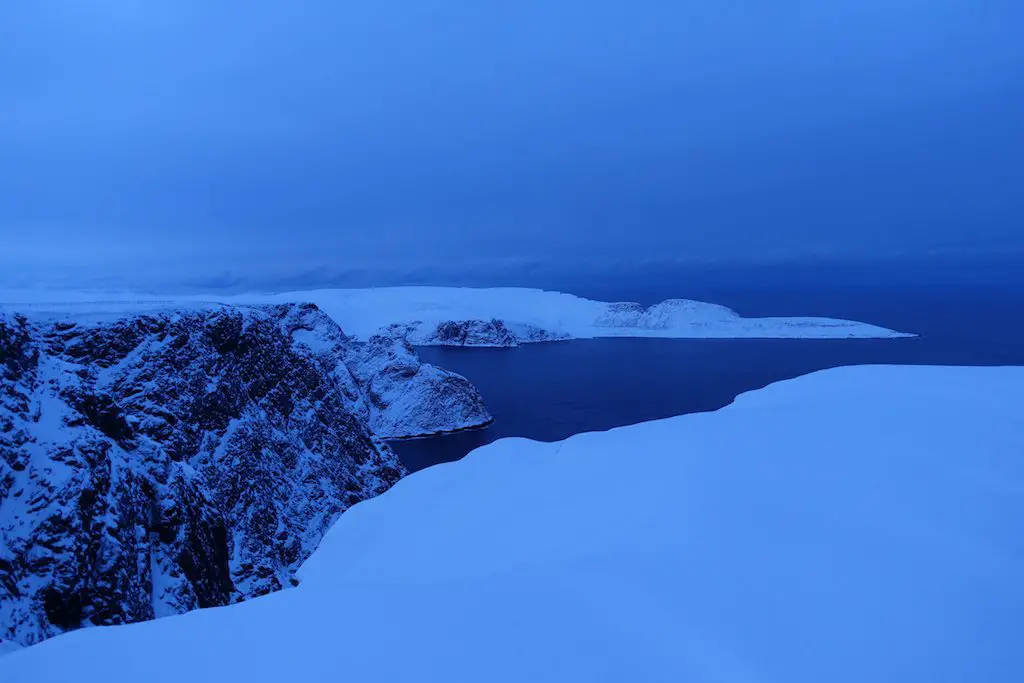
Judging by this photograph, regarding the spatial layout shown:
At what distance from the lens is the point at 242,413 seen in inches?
915

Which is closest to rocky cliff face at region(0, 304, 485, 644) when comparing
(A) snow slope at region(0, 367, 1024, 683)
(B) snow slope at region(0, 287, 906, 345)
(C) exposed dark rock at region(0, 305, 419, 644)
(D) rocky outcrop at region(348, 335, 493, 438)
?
(C) exposed dark rock at region(0, 305, 419, 644)

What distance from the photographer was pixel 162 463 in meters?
14.7

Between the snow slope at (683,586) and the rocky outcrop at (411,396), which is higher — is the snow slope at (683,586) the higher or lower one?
the higher one

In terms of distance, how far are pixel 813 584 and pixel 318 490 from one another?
23.3 m

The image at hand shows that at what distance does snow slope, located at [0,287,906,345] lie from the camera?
103m

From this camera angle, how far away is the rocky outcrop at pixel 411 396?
154 ft

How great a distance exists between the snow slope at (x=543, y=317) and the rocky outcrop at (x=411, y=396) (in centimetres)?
2544

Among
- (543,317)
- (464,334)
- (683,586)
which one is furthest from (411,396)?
(543,317)

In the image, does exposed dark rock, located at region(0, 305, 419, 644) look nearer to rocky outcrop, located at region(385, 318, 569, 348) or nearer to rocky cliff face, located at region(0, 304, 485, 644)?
rocky cliff face, located at region(0, 304, 485, 644)

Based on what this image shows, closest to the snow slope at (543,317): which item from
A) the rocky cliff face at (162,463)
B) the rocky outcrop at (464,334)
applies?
the rocky outcrop at (464,334)

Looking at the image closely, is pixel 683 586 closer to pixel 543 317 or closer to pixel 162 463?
pixel 162 463

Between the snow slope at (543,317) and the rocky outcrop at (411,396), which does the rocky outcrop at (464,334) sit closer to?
the snow slope at (543,317)

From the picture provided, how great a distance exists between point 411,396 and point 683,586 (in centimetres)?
4450

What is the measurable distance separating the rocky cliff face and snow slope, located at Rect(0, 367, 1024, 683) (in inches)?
242
